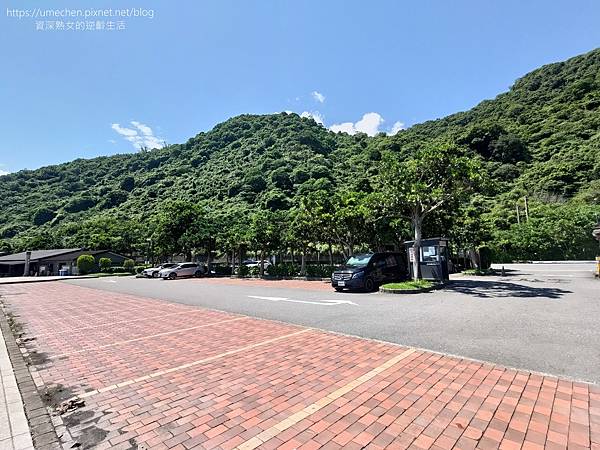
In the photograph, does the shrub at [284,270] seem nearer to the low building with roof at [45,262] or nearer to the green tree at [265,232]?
the green tree at [265,232]

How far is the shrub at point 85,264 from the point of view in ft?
136

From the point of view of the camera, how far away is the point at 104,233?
55.6 metres

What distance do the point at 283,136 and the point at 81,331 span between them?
82.6 m

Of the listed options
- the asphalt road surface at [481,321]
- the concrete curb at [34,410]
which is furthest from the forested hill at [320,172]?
the concrete curb at [34,410]

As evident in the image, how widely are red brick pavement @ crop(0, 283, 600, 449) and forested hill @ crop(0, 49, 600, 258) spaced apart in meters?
20.1

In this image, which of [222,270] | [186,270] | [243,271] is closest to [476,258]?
[243,271]

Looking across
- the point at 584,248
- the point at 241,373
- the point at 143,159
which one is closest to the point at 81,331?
the point at 241,373

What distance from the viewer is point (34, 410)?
137 inches

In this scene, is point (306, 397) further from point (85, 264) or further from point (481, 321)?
point (85, 264)

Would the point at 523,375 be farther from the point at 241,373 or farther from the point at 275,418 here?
the point at 241,373

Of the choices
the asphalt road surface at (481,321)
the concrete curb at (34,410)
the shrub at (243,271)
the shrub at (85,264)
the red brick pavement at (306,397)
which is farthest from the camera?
the shrub at (85,264)

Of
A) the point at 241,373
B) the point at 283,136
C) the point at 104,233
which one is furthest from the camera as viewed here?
the point at 283,136

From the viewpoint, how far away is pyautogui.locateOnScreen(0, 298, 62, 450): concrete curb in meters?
2.83

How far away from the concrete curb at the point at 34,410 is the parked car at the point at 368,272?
33.7ft
